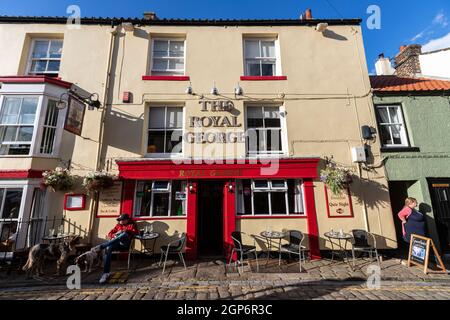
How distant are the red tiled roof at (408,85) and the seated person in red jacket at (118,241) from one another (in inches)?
395

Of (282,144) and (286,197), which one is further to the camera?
(282,144)

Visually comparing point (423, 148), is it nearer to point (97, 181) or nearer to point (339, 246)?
point (339, 246)

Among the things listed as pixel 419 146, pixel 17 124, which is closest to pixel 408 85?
pixel 419 146

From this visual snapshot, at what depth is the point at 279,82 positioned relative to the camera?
8422mm

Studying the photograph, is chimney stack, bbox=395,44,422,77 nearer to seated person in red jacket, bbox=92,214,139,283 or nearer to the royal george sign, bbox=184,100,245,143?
the royal george sign, bbox=184,100,245,143

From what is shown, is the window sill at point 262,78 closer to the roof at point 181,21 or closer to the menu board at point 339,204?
the roof at point 181,21

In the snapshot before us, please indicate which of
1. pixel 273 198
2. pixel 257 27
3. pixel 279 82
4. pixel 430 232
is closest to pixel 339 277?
pixel 273 198

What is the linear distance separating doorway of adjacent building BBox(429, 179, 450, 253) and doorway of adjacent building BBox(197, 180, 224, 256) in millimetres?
7371

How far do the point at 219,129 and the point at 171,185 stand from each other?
2674 mm

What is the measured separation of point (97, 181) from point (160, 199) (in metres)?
2.05

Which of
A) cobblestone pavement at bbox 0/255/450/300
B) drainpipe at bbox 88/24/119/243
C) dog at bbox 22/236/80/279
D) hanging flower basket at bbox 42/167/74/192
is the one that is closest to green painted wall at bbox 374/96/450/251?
cobblestone pavement at bbox 0/255/450/300

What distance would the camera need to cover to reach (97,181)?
266 inches

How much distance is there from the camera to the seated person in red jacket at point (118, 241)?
5.20m
